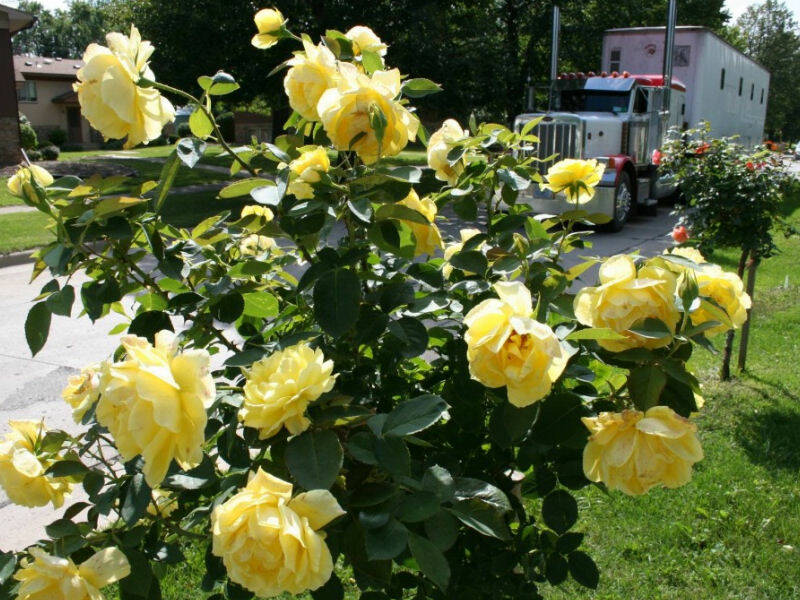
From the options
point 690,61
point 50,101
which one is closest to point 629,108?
point 690,61

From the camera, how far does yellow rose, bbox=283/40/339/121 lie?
1.64 meters

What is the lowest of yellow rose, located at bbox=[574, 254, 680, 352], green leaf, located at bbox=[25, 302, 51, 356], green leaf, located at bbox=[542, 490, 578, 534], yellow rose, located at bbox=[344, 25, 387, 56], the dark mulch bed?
the dark mulch bed

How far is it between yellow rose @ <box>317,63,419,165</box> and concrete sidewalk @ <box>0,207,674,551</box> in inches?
82.9

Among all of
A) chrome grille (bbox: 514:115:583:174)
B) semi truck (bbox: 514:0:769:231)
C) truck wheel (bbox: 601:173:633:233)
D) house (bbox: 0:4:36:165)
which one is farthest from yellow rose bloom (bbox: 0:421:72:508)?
house (bbox: 0:4:36:165)

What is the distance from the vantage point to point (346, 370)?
1.83 m

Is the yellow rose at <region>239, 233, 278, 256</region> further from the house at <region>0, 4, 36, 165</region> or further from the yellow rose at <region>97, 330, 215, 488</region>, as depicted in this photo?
the house at <region>0, 4, 36, 165</region>

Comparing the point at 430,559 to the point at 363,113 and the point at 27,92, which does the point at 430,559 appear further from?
the point at 27,92

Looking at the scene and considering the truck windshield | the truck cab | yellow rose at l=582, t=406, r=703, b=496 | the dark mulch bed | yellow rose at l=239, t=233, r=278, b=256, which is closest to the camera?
yellow rose at l=582, t=406, r=703, b=496

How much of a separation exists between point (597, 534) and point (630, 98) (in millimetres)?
13464

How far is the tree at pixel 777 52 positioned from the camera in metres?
64.8

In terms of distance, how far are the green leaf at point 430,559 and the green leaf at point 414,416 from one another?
7.2 inches

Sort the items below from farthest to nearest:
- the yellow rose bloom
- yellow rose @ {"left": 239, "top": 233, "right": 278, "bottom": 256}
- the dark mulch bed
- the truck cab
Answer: the dark mulch bed, the truck cab, yellow rose @ {"left": 239, "top": 233, "right": 278, "bottom": 256}, the yellow rose bloom

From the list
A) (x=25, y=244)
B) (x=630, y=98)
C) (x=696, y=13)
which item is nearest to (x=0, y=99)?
(x=25, y=244)

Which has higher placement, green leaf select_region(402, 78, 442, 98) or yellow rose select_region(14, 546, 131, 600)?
green leaf select_region(402, 78, 442, 98)
